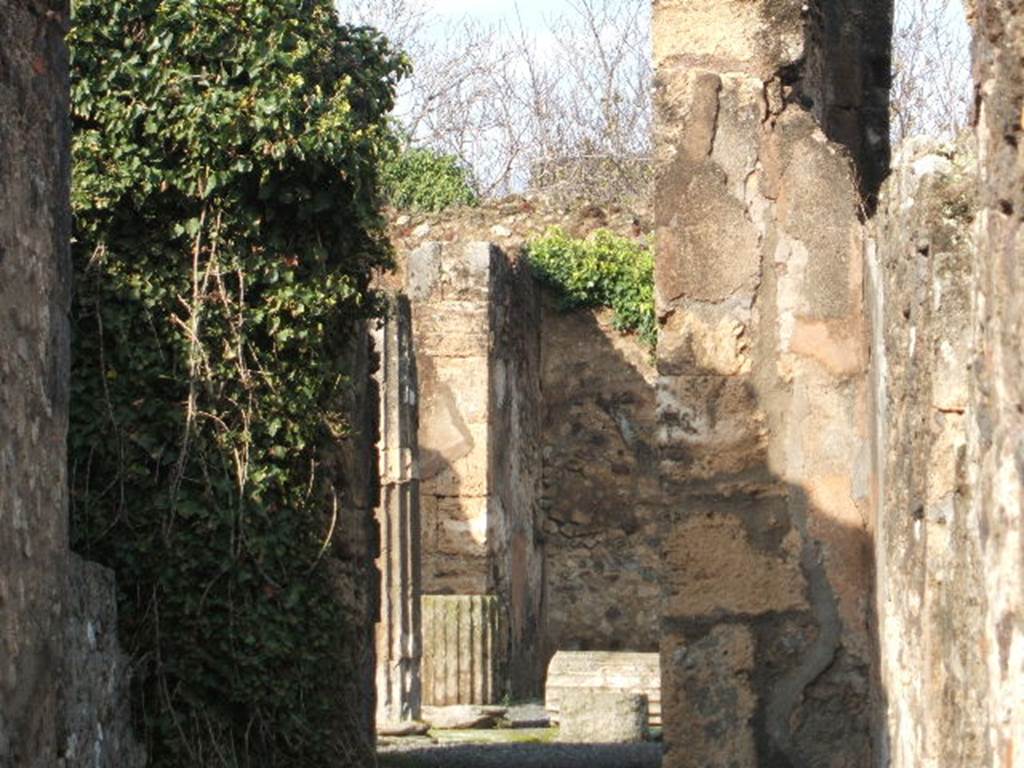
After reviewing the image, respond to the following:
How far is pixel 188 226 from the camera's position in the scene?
8133 mm

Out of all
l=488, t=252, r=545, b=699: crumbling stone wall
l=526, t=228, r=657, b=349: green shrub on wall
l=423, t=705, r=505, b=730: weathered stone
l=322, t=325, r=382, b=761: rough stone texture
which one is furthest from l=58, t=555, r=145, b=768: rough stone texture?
l=526, t=228, r=657, b=349: green shrub on wall

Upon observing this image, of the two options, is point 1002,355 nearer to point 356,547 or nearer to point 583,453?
point 356,547

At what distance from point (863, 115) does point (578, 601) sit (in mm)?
10416

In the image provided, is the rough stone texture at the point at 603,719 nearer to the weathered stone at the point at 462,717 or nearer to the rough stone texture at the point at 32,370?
the weathered stone at the point at 462,717

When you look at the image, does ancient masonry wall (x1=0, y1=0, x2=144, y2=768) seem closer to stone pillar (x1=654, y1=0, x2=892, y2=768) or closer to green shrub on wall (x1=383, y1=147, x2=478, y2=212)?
stone pillar (x1=654, y1=0, x2=892, y2=768)

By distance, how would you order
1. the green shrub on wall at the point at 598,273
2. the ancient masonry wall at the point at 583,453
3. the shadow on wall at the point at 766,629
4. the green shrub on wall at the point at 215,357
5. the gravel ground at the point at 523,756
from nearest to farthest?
the shadow on wall at the point at 766,629, the green shrub on wall at the point at 215,357, the gravel ground at the point at 523,756, the green shrub on wall at the point at 598,273, the ancient masonry wall at the point at 583,453

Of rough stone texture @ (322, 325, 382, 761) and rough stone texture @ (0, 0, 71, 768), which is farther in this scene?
rough stone texture @ (322, 325, 382, 761)

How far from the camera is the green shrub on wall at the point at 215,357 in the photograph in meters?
7.87

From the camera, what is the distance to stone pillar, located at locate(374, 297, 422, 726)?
43.9 feet

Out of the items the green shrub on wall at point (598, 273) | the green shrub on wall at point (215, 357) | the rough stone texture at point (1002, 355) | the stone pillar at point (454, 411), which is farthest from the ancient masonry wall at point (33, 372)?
the green shrub on wall at point (598, 273)

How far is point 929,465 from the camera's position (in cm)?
469

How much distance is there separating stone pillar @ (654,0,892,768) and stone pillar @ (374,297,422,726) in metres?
6.16

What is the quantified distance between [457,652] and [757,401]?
8449mm

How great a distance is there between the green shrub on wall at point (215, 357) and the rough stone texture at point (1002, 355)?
5.23m
